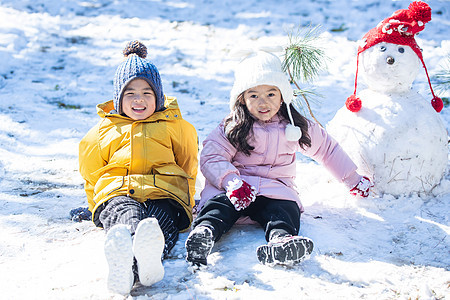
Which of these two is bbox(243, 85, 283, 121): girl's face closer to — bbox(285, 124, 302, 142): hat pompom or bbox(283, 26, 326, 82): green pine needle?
bbox(285, 124, 302, 142): hat pompom

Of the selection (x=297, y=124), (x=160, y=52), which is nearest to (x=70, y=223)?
(x=297, y=124)

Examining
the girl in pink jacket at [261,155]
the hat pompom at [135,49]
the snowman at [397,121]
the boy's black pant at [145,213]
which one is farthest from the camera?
the hat pompom at [135,49]

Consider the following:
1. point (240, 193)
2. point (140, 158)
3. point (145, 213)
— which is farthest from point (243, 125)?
point (145, 213)

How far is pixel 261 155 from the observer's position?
111 inches

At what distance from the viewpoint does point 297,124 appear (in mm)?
2885

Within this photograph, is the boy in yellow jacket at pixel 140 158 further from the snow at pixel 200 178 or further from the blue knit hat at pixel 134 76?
the snow at pixel 200 178

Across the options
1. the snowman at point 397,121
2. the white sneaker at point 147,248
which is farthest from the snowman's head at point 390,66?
the white sneaker at point 147,248

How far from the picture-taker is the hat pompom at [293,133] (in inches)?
109

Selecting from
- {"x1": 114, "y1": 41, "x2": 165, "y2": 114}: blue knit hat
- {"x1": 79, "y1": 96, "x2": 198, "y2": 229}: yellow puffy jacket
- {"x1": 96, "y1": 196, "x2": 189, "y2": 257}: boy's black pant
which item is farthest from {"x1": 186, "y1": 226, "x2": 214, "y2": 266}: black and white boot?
{"x1": 114, "y1": 41, "x2": 165, "y2": 114}: blue knit hat

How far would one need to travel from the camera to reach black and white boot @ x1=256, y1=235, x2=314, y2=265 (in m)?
2.15

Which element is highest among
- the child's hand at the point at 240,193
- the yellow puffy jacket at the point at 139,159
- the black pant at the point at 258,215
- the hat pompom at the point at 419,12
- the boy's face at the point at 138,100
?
the hat pompom at the point at 419,12

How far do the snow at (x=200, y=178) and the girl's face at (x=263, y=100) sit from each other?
2.28 feet

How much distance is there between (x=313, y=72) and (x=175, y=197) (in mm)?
1490

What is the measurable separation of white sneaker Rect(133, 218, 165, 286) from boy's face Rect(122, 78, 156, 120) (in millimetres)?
997
